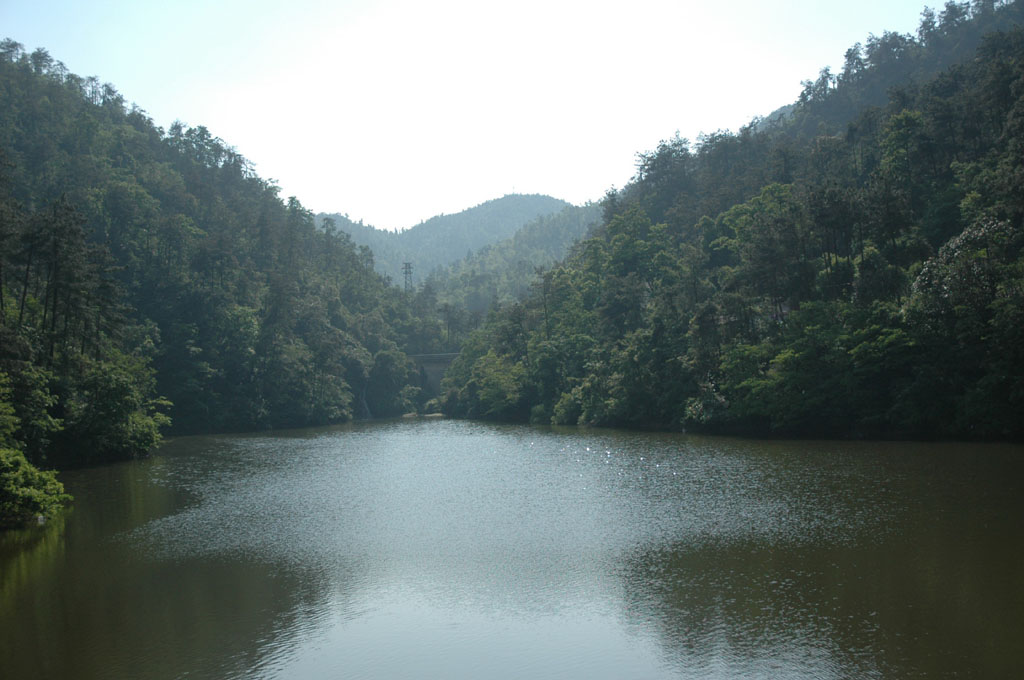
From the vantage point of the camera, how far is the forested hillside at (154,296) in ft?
132

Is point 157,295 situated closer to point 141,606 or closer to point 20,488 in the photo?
point 20,488

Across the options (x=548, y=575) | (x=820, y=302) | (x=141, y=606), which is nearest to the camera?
(x=141, y=606)

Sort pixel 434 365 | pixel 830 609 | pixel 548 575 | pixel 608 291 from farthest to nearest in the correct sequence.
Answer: pixel 434 365 < pixel 608 291 < pixel 548 575 < pixel 830 609

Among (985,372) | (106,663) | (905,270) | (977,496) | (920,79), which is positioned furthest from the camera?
(920,79)

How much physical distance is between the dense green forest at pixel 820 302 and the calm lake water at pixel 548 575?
5957mm

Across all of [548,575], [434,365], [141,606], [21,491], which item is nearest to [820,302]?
[548,575]

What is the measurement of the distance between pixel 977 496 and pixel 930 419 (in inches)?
585

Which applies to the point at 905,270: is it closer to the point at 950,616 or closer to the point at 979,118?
the point at 979,118

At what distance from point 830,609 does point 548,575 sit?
637cm

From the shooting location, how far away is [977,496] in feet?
79.4

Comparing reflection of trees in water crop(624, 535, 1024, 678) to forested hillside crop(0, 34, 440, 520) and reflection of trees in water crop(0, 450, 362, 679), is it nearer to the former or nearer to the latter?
reflection of trees in water crop(0, 450, 362, 679)

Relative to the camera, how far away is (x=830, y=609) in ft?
50.1

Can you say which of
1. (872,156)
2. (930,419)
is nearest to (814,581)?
(930,419)

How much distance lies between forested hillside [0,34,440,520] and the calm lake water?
789 centimetres
